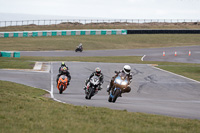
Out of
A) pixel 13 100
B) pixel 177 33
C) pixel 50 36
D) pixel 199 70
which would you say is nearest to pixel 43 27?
pixel 50 36

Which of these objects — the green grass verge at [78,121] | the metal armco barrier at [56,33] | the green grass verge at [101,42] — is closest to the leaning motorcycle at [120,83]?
the green grass verge at [78,121]

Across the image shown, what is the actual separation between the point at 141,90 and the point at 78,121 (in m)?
13.3

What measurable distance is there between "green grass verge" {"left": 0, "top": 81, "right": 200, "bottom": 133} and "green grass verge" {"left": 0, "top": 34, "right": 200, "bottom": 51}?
5023 cm

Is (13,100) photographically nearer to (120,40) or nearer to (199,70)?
(199,70)

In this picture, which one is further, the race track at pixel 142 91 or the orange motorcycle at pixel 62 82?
the orange motorcycle at pixel 62 82

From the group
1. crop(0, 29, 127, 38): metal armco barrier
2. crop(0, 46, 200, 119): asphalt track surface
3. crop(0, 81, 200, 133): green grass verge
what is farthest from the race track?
crop(0, 29, 127, 38): metal armco barrier

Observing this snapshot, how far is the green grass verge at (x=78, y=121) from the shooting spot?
9.34m

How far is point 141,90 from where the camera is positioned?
76.4ft

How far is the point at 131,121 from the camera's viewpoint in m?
10.9

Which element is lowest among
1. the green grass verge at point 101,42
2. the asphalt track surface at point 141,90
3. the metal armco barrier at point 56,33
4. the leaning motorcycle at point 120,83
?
the asphalt track surface at point 141,90

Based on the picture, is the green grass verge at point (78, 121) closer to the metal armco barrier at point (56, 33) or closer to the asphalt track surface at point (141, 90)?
the asphalt track surface at point (141, 90)

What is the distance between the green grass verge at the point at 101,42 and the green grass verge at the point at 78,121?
50.2m

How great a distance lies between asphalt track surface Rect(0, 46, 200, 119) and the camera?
1567 cm

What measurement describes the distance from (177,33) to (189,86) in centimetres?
6426
